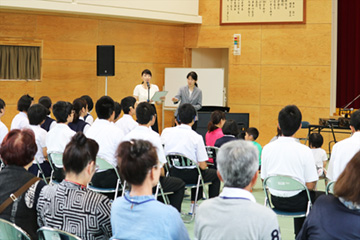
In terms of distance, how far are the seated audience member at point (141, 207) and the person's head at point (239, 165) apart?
282 millimetres

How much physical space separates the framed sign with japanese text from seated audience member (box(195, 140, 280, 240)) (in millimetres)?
8457

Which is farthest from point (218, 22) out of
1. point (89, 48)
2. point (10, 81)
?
point (10, 81)

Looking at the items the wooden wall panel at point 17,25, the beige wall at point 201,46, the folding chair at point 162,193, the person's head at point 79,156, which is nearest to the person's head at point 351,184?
the person's head at point 79,156

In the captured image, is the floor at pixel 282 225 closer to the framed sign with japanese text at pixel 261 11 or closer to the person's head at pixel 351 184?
the person's head at pixel 351 184

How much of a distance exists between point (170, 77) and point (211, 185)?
5.63 m

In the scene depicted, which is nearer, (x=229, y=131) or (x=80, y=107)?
(x=229, y=131)

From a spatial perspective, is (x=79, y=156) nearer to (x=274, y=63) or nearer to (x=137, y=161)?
(x=137, y=161)

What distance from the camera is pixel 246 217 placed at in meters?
1.93

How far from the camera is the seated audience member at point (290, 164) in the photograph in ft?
11.8

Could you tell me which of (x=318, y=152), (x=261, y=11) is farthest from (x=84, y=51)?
(x=318, y=152)

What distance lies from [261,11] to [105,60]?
3.35 metres

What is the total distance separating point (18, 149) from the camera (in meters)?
2.70

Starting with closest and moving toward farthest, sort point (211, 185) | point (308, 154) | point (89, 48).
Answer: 1. point (308, 154)
2. point (211, 185)
3. point (89, 48)

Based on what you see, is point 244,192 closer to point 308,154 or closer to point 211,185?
point 308,154
